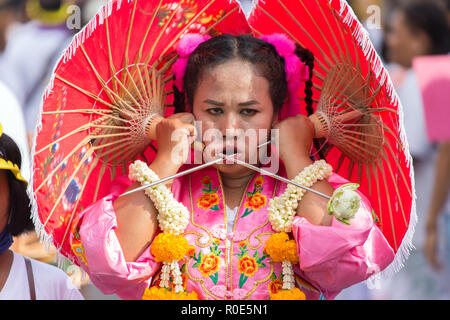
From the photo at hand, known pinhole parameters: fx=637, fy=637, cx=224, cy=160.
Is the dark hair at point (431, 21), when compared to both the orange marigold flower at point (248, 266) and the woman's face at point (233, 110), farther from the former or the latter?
the orange marigold flower at point (248, 266)

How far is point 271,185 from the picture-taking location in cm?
242

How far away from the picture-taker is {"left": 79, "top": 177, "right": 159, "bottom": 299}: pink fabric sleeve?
2.18 meters

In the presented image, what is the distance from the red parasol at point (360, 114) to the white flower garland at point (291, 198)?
231mm

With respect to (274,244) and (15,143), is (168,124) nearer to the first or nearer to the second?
(274,244)

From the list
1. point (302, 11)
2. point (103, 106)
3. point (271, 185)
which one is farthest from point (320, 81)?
point (103, 106)

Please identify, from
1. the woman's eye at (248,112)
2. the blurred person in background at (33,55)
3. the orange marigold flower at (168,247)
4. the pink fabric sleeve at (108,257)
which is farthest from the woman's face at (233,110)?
the blurred person in background at (33,55)

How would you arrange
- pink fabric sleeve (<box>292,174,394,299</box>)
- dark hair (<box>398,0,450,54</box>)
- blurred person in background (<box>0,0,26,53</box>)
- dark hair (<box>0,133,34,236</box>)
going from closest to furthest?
pink fabric sleeve (<box>292,174,394,299</box>)
dark hair (<box>0,133,34,236</box>)
dark hair (<box>398,0,450,54</box>)
blurred person in background (<box>0,0,26,53</box>)

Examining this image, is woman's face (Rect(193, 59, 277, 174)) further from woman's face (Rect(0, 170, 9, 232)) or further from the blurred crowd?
the blurred crowd

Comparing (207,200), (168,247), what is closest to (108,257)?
(168,247)

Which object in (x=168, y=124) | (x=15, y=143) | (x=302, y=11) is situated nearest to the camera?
(x=168, y=124)

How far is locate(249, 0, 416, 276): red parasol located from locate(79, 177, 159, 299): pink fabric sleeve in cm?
84

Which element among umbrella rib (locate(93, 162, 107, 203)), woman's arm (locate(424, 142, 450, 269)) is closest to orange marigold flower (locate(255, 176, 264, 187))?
umbrella rib (locate(93, 162, 107, 203))

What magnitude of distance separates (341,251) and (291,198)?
0.27 m

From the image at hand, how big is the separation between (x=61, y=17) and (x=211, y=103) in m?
1.73
